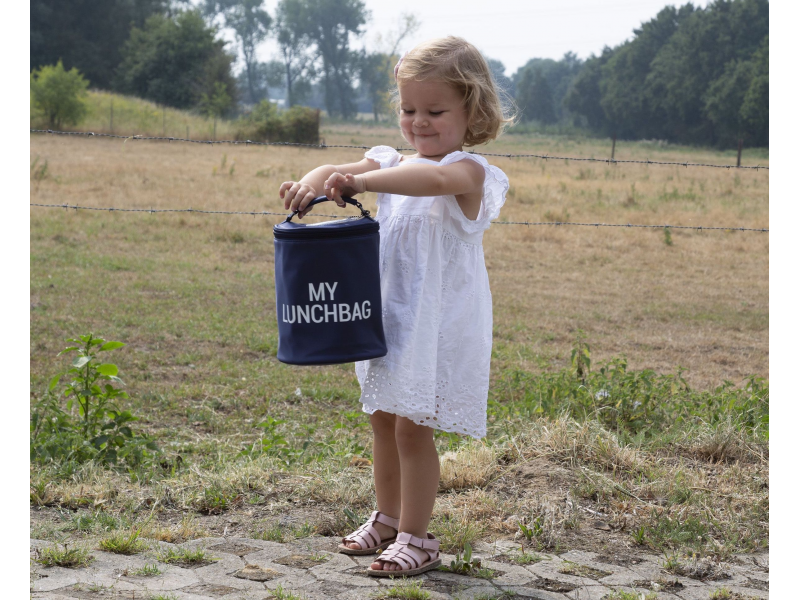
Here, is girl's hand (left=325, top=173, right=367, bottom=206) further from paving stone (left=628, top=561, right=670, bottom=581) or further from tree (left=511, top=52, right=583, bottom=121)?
tree (left=511, top=52, right=583, bottom=121)

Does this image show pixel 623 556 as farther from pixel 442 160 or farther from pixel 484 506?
pixel 442 160

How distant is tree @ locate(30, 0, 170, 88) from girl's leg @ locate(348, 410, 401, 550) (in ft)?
166

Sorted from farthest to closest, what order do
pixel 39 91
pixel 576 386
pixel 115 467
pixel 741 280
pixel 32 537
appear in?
1. pixel 39 91
2. pixel 741 280
3. pixel 576 386
4. pixel 115 467
5. pixel 32 537

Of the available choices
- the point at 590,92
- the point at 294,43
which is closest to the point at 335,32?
the point at 294,43

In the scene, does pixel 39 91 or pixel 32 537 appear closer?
pixel 32 537

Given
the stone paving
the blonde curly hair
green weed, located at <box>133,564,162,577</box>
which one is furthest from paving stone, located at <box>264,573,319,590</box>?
the blonde curly hair

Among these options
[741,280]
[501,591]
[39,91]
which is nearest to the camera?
[501,591]

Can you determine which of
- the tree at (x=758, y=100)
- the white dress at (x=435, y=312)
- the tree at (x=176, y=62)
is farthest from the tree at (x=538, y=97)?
the white dress at (x=435, y=312)

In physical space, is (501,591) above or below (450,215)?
below

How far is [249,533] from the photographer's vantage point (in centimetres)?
276

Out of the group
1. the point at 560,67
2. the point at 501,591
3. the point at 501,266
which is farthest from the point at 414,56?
the point at 560,67

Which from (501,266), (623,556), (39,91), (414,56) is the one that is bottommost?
(623,556)

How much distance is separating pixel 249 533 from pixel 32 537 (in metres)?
0.69

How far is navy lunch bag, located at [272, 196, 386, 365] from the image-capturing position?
7.13 ft
